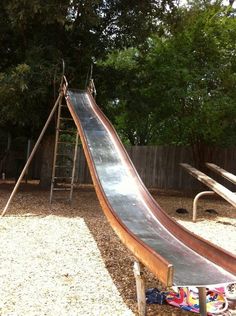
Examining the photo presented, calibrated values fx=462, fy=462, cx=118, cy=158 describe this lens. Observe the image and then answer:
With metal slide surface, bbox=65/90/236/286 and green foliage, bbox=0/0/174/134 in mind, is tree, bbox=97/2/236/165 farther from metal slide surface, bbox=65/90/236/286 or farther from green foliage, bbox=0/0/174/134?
metal slide surface, bbox=65/90/236/286

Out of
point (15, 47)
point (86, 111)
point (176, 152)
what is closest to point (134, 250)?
point (86, 111)

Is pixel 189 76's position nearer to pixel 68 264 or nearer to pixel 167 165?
pixel 167 165

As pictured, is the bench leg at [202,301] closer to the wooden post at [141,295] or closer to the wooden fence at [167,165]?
the wooden post at [141,295]

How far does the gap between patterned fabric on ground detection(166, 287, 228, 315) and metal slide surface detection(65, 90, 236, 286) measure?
33 cm

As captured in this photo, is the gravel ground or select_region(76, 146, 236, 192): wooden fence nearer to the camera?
the gravel ground

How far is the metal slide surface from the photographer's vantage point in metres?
3.99

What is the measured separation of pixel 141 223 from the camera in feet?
18.7

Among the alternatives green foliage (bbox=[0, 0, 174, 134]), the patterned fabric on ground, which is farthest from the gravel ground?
green foliage (bbox=[0, 0, 174, 134])

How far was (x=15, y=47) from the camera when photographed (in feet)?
41.9

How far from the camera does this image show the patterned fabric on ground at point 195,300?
422 centimetres

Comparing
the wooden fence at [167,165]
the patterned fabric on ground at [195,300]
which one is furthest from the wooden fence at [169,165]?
the patterned fabric on ground at [195,300]

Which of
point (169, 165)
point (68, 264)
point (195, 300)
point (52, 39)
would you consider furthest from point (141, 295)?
point (169, 165)

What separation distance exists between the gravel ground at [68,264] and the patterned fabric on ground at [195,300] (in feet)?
0.32

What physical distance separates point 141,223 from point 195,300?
148 cm
